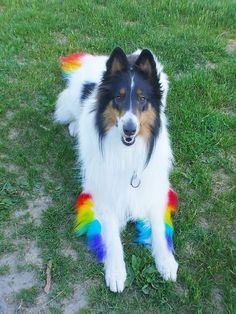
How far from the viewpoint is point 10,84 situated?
5.02 metres

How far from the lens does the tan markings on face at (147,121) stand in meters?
3.01

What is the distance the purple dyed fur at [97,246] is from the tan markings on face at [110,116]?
2.74ft

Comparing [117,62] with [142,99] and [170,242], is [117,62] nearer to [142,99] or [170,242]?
[142,99]

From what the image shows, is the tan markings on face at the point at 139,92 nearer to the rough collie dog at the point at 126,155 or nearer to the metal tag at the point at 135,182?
the rough collie dog at the point at 126,155

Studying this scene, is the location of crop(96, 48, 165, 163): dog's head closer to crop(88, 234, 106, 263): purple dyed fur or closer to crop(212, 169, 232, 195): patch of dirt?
crop(88, 234, 106, 263): purple dyed fur

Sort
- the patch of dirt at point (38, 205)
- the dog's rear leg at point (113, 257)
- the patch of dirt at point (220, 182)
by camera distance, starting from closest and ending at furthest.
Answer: the dog's rear leg at point (113, 257), the patch of dirt at point (38, 205), the patch of dirt at point (220, 182)

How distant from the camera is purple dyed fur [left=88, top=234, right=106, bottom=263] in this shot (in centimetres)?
321

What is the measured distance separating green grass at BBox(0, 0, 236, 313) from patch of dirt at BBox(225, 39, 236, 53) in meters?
0.06

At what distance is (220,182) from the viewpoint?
395cm

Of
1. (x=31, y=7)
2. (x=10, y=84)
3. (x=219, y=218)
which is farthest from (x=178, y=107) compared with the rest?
(x=31, y=7)

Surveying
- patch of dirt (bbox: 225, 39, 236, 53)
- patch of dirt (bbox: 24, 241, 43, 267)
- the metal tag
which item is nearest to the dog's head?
the metal tag

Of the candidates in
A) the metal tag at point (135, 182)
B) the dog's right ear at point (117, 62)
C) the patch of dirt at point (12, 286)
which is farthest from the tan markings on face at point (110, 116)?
the patch of dirt at point (12, 286)

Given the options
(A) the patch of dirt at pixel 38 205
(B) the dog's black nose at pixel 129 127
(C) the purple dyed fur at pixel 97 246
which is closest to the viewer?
(B) the dog's black nose at pixel 129 127

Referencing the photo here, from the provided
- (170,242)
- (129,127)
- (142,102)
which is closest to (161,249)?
(170,242)
